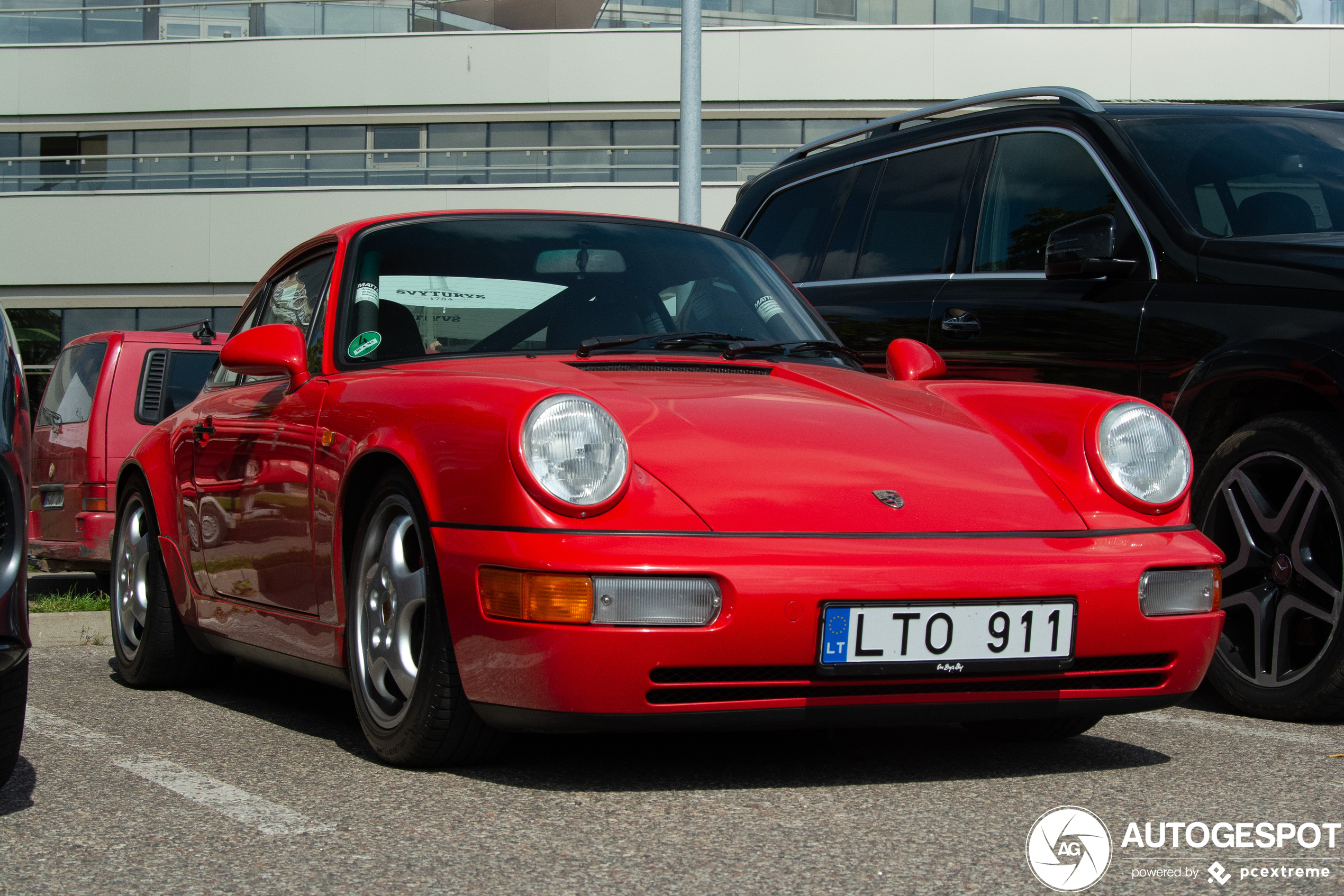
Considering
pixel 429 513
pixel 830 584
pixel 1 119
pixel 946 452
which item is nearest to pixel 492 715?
pixel 429 513

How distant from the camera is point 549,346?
398cm

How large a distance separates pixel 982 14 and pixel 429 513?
28346mm

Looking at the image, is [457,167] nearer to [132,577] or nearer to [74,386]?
[74,386]

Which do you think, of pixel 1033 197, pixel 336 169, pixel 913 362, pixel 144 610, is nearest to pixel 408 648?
pixel 913 362

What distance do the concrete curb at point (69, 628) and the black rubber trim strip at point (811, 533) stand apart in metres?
4.08

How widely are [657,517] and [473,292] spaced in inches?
53.8

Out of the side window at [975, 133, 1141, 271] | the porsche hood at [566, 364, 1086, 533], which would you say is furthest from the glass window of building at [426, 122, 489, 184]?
the porsche hood at [566, 364, 1086, 533]

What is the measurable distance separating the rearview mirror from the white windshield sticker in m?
0.98

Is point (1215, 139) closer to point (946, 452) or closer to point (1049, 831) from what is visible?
point (946, 452)

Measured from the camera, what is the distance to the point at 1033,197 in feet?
17.8

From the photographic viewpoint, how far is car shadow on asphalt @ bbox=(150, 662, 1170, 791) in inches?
128

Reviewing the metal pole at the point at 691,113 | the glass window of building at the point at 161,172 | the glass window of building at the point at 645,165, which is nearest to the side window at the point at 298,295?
the metal pole at the point at 691,113

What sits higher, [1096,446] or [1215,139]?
[1215,139]

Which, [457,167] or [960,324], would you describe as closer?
[960,324]
